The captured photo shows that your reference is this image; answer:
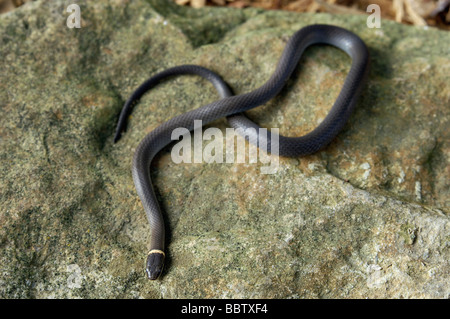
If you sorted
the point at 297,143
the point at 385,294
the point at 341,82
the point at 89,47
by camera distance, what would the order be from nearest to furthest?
the point at 385,294
the point at 297,143
the point at 341,82
the point at 89,47

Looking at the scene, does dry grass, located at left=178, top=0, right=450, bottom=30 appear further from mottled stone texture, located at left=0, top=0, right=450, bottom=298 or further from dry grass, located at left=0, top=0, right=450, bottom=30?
mottled stone texture, located at left=0, top=0, right=450, bottom=298

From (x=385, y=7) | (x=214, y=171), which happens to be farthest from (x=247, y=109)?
(x=385, y=7)

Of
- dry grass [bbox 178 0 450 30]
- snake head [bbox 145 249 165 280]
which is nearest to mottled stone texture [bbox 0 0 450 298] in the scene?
snake head [bbox 145 249 165 280]

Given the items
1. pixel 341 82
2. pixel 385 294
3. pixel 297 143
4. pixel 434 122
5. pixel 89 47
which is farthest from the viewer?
pixel 89 47

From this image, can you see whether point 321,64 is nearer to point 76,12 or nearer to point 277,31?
point 277,31

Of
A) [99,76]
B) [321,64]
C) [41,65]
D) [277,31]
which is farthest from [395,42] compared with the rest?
[41,65]

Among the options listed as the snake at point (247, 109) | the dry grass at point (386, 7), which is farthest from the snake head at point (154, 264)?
the dry grass at point (386, 7)

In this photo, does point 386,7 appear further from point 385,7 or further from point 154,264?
point 154,264
